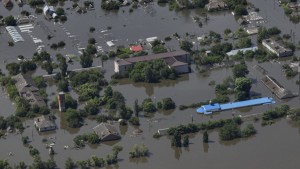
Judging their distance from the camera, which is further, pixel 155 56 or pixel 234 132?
pixel 155 56

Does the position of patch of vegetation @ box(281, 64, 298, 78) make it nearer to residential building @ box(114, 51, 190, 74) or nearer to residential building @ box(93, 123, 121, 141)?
residential building @ box(114, 51, 190, 74)

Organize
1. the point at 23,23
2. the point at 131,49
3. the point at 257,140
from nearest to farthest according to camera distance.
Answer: the point at 257,140 < the point at 131,49 < the point at 23,23

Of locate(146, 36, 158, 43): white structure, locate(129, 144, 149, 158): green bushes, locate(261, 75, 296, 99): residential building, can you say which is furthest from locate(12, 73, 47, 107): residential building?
locate(261, 75, 296, 99): residential building

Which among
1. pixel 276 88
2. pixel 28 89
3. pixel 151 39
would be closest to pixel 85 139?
pixel 28 89

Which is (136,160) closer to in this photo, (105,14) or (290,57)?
(290,57)

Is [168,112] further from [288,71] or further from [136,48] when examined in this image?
[136,48]

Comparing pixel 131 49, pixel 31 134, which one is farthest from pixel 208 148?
pixel 131 49
